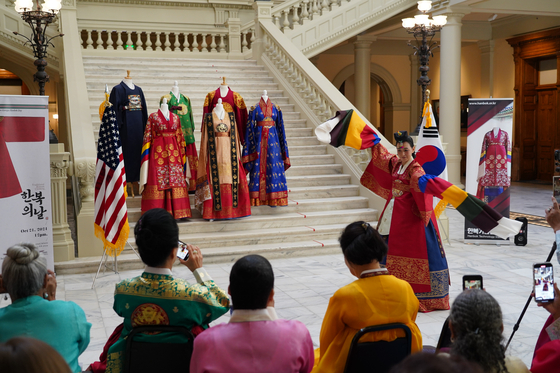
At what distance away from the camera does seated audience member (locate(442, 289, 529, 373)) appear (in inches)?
66.6

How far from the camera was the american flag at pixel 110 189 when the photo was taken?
5.66m

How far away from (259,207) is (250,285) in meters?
5.42

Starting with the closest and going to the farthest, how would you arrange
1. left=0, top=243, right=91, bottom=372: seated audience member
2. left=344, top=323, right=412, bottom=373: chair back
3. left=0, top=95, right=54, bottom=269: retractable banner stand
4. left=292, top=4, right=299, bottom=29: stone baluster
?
left=0, top=243, right=91, bottom=372: seated audience member, left=344, top=323, right=412, bottom=373: chair back, left=0, top=95, right=54, bottom=269: retractable banner stand, left=292, top=4, right=299, bottom=29: stone baluster

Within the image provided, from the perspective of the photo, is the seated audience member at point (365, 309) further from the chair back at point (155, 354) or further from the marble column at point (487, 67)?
the marble column at point (487, 67)

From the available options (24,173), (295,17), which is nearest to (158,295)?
(24,173)

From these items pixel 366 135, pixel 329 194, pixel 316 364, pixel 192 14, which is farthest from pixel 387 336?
pixel 192 14

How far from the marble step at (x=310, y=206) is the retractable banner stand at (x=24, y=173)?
2.10 metres

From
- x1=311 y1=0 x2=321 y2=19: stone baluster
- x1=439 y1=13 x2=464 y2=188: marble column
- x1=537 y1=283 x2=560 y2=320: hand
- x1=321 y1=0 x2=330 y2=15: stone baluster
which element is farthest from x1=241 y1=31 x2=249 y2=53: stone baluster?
x1=537 y1=283 x2=560 y2=320: hand

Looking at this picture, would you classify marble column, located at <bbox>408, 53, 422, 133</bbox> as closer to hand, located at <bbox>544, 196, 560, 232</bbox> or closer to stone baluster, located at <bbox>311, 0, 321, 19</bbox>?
stone baluster, located at <bbox>311, 0, 321, 19</bbox>

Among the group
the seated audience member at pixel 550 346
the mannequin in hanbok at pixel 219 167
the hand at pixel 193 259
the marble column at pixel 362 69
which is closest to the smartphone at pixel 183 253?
the hand at pixel 193 259

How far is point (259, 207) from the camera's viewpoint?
7.46 m

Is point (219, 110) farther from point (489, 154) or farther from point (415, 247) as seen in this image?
point (489, 154)

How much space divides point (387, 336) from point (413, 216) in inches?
87.3

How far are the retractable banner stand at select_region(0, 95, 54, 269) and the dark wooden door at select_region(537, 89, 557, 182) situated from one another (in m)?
13.1
